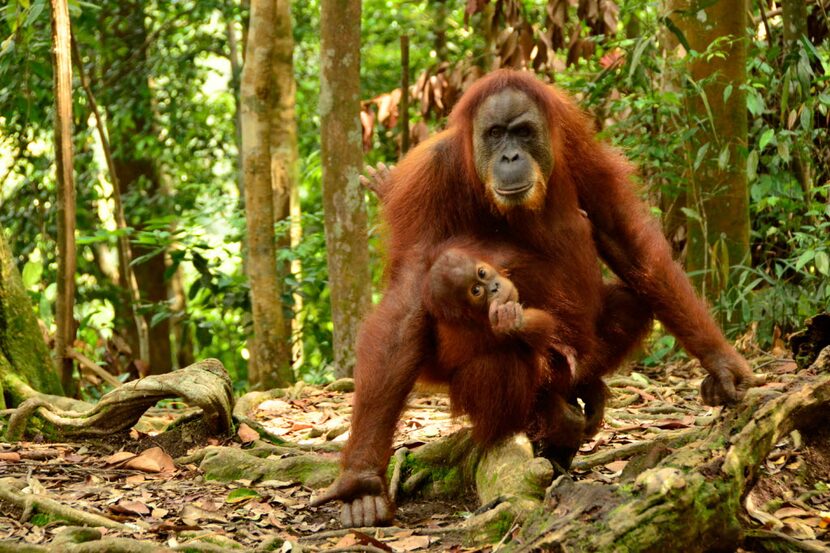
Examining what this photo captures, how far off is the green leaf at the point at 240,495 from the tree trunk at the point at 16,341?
147 centimetres

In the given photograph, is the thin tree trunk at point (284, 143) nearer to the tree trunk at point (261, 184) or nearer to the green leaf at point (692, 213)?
the tree trunk at point (261, 184)

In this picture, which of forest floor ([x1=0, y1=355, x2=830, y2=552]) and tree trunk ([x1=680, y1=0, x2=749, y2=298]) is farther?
tree trunk ([x1=680, y1=0, x2=749, y2=298])

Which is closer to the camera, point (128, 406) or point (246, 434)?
point (128, 406)

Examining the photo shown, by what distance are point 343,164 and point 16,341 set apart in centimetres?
217

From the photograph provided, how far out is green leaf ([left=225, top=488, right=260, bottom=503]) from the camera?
360 centimetres

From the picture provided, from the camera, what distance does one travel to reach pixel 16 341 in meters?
4.65

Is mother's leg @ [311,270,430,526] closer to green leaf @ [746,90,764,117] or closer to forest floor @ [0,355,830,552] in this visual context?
forest floor @ [0,355,830,552]

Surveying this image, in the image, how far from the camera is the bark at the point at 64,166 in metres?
5.11

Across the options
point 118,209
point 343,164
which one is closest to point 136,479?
point 343,164

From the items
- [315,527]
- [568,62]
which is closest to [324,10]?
[568,62]

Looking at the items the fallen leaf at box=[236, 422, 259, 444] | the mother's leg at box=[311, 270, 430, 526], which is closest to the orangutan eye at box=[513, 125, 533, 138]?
the mother's leg at box=[311, 270, 430, 526]

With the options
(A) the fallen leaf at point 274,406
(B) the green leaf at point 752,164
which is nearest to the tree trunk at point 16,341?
(A) the fallen leaf at point 274,406

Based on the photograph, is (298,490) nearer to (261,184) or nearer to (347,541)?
(347,541)

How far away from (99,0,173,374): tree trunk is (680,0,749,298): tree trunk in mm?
5967
